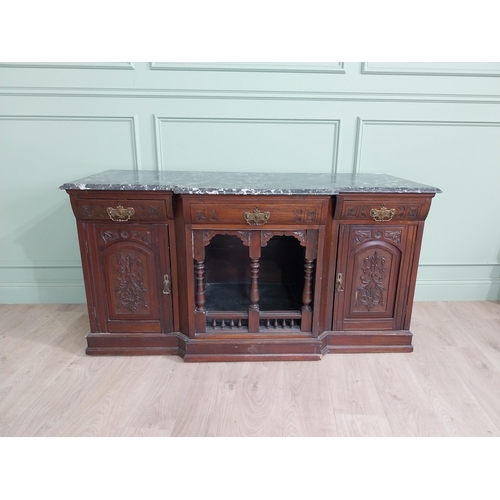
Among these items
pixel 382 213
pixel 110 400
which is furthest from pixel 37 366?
pixel 382 213

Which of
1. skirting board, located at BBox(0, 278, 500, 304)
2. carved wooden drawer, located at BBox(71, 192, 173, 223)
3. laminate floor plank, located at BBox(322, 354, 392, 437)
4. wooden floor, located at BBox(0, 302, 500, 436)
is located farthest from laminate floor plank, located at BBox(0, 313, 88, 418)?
laminate floor plank, located at BBox(322, 354, 392, 437)

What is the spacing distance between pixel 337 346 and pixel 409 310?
0.41 metres

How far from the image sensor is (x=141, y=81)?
2.03m

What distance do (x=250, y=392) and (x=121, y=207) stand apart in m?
0.99

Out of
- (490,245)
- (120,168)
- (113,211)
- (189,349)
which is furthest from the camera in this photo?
(490,245)

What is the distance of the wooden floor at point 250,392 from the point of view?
137cm

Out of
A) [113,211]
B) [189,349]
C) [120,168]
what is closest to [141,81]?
[120,168]

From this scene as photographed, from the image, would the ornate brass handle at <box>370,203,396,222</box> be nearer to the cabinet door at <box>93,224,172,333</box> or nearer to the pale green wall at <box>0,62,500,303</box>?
the pale green wall at <box>0,62,500,303</box>

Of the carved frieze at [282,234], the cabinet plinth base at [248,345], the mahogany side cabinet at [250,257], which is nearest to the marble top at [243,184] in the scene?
the mahogany side cabinet at [250,257]

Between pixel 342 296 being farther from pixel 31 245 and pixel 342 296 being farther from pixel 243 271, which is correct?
pixel 31 245

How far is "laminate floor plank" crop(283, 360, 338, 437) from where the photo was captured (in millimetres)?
1359

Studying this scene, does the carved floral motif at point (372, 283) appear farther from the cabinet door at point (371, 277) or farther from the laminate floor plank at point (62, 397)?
the laminate floor plank at point (62, 397)

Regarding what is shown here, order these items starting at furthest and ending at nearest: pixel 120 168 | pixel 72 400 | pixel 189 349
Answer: pixel 120 168, pixel 189 349, pixel 72 400

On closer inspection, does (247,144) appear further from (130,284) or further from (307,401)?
(307,401)
